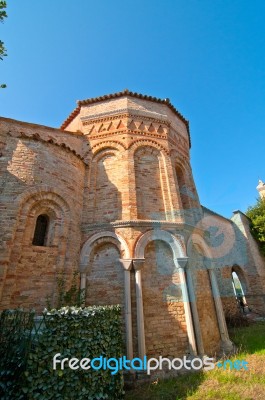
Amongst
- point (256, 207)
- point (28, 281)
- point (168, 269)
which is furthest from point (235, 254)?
point (28, 281)

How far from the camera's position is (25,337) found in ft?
12.7

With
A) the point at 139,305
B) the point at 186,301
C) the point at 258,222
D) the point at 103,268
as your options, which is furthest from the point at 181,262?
the point at 258,222

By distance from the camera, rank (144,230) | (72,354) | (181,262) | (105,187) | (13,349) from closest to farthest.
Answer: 1. (13,349)
2. (72,354)
3. (181,262)
4. (144,230)
5. (105,187)

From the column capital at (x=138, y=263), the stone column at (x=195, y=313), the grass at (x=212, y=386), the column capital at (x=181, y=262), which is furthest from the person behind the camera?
the column capital at (x=181, y=262)

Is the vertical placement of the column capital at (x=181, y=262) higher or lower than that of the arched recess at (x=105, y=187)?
lower

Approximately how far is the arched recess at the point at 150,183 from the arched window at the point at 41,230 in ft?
10.8

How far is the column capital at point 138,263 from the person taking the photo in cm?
691

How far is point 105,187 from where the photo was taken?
873cm

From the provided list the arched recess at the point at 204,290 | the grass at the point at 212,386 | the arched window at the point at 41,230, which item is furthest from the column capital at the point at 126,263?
the grass at the point at 212,386

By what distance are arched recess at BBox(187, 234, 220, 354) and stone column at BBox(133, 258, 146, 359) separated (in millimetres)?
1908

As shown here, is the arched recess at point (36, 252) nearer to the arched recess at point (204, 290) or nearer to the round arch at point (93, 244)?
the round arch at point (93, 244)

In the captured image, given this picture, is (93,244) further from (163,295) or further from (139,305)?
(163,295)

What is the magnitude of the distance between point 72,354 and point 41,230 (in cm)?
404

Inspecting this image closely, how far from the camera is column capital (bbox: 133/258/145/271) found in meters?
6.91
